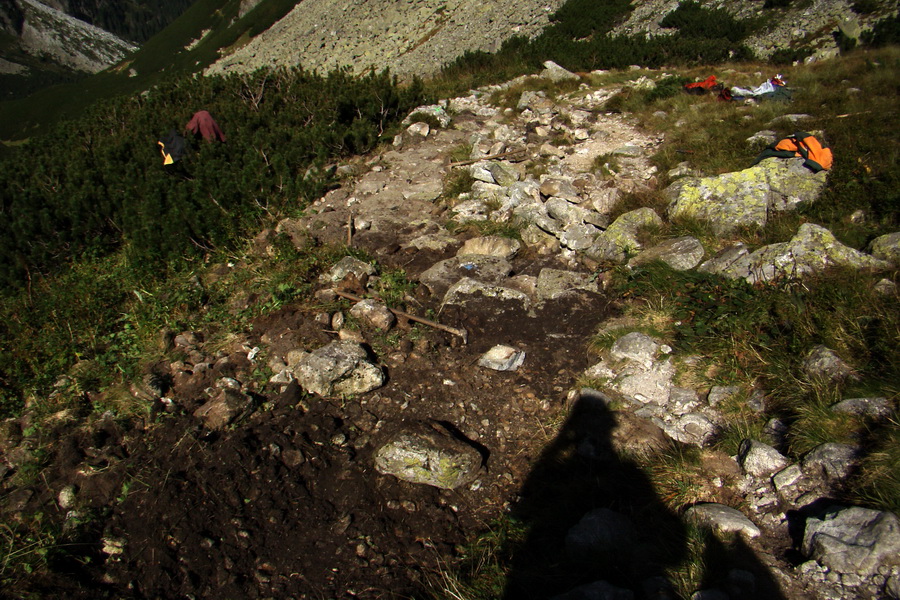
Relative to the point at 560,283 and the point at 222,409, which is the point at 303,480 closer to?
the point at 222,409

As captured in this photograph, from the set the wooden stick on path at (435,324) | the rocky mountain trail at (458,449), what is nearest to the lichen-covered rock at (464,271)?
the rocky mountain trail at (458,449)

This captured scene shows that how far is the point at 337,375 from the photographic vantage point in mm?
4297

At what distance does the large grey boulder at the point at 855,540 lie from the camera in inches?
88.0

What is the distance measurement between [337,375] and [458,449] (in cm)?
139

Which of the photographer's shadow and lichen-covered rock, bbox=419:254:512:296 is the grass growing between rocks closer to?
lichen-covered rock, bbox=419:254:512:296

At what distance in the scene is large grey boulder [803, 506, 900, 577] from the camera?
2234 millimetres

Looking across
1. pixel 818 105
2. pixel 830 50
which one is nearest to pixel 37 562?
pixel 818 105

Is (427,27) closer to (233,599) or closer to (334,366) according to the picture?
(334,366)

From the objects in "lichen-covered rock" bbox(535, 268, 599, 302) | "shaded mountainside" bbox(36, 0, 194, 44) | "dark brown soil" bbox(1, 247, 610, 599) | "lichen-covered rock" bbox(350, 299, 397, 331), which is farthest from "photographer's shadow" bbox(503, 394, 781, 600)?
"shaded mountainside" bbox(36, 0, 194, 44)

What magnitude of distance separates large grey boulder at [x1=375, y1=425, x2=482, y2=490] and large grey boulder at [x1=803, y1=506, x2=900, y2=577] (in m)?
2.00

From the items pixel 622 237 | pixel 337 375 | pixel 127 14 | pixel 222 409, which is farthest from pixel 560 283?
pixel 127 14

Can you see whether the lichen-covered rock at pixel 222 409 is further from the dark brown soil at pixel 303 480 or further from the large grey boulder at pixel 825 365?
the large grey boulder at pixel 825 365

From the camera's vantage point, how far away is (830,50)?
15.0 m

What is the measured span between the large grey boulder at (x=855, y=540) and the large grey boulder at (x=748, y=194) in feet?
11.8
